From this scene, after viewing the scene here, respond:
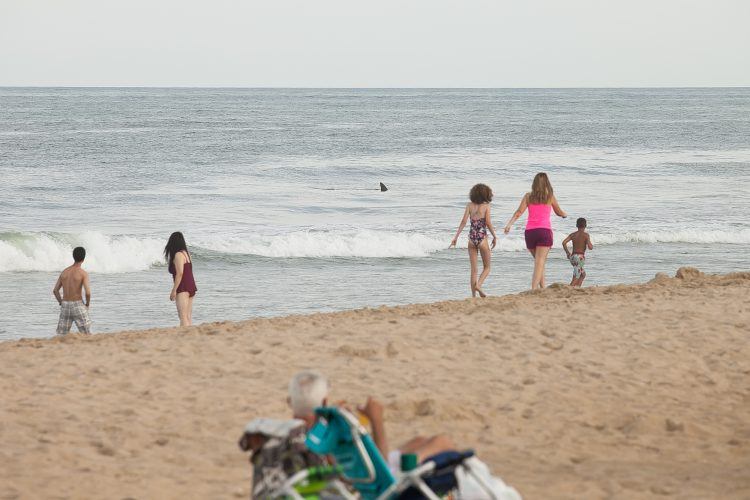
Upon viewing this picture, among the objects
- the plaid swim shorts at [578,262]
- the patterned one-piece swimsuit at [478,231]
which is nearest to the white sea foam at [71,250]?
the patterned one-piece swimsuit at [478,231]

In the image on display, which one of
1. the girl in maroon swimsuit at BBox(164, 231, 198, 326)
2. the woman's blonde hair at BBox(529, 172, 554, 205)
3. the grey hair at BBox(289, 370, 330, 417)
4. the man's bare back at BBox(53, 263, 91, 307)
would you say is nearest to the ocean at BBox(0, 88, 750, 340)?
the man's bare back at BBox(53, 263, 91, 307)

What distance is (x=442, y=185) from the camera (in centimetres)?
3212

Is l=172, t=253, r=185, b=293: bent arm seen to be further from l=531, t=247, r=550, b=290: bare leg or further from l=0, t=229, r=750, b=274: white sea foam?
l=0, t=229, r=750, b=274: white sea foam

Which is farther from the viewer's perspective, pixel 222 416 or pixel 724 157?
pixel 724 157

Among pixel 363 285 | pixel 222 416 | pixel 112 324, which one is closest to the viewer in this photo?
pixel 222 416

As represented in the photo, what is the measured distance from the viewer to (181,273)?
426 inches

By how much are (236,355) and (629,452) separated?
144 inches

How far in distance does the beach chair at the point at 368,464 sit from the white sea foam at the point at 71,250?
14629mm

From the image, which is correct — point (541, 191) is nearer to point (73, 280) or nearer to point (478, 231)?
point (478, 231)

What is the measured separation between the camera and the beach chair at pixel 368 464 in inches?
147

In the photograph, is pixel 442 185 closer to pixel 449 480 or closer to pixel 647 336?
pixel 647 336

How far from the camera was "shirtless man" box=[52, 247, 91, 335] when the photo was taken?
1064cm

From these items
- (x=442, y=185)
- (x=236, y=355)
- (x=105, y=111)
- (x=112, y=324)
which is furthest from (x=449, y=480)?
(x=105, y=111)

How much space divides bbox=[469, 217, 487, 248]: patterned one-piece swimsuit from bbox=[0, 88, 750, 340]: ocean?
8.90ft
